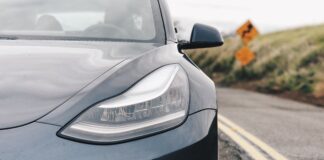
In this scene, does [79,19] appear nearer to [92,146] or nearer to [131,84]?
[131,84]

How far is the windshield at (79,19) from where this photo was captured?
3.41 m

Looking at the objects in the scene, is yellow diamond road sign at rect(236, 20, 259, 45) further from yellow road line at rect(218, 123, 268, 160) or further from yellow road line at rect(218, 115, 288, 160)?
yellow road line at rect(218, 123, 268, 160)

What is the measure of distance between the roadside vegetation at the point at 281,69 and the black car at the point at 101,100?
1315 centimetres

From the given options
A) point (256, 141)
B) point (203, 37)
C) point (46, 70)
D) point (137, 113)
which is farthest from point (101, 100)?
point (256, 141)

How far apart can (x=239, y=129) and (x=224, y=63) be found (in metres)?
26.5

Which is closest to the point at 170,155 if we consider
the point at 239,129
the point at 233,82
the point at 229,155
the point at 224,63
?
the point at 229,155

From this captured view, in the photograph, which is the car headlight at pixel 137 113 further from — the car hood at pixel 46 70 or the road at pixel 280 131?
the road at pixel 280 131

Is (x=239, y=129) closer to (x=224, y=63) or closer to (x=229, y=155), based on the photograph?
(x=229, y=155)

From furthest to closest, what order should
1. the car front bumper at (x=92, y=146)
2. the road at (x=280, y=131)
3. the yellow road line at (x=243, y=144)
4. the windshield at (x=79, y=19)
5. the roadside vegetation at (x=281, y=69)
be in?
the roadside vegetation at (x=281, y=69)
the road at (x=280, y=131)
the yellow road line at (x=243, y=144)
the windshield at (x=79, y=19)
the car front bumper at (x=92, y=146)

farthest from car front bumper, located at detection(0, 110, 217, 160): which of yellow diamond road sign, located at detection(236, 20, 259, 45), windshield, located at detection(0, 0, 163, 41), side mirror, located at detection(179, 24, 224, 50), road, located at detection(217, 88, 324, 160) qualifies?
yellow diamond road sign, located at detection(236, 20, 259, 45)

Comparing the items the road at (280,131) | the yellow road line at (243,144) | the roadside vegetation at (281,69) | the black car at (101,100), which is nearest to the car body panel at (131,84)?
the black car at (101,100)

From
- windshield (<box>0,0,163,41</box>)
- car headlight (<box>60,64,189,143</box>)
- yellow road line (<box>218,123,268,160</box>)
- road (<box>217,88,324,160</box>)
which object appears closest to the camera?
car headlight (<box>60,64,189,143</box>)

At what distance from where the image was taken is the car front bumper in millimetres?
2268

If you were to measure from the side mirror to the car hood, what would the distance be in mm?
545
